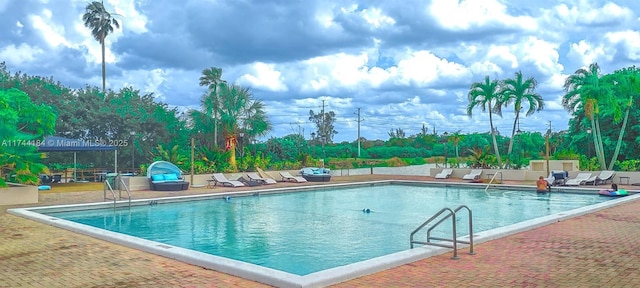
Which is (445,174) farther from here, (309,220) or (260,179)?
(309,220)

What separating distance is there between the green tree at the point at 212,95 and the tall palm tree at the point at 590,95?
61.9ft

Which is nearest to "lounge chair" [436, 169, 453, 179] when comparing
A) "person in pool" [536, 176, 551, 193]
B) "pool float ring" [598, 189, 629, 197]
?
"person in pool" [536, 176, 551, 193]

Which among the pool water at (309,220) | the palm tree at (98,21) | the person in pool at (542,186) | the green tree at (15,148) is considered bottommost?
the pool water at (309,220)

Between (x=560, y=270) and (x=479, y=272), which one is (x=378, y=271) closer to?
(x=479, y=272)

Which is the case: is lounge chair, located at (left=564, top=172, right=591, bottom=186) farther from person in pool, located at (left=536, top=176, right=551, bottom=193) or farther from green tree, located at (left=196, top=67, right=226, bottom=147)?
green tree, located at (left=196, top=67, right=226, bottom=147)

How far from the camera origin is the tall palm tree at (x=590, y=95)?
24188mm

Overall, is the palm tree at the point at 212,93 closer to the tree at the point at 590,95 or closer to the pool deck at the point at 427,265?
the tree at the point at 590,95

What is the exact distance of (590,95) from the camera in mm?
24594

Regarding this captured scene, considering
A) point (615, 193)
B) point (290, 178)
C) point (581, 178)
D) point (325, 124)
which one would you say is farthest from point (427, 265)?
point (325, 124)

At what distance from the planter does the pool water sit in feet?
6.72

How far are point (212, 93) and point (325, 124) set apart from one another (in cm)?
4233

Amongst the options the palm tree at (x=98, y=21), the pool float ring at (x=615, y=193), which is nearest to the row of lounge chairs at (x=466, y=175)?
the pool float ring at (x=615, y=193)

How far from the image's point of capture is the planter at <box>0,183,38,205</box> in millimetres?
14773

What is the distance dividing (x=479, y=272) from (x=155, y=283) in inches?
147
